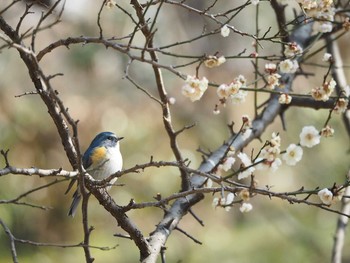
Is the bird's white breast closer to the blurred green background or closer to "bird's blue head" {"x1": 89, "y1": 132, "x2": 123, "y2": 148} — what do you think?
"bird's blue head" {"x1": 89, "y1": 132, "x2": 123, "y2": 148}

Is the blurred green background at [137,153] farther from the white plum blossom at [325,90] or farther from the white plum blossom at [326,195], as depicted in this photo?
the white plum blossom at [326,195]

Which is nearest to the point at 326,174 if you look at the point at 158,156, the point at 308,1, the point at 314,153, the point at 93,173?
the point at 314,153

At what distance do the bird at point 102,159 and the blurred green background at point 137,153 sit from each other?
1.70 metres

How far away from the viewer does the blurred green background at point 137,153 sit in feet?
18.9

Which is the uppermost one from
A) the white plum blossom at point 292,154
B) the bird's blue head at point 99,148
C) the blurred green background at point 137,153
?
the blurred green background at point 137,153

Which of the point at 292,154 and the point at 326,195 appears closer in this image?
the point at 326,195

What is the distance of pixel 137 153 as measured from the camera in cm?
645

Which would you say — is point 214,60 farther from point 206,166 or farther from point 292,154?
point 206,166

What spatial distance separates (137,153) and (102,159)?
2.81 meters

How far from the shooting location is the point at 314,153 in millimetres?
6684

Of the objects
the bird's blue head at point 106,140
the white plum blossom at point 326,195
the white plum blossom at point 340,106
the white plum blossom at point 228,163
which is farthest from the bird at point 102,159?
the white plum blossom at point 326,195

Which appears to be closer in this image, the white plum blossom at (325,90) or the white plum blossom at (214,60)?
the white plum blossom at (214,60)

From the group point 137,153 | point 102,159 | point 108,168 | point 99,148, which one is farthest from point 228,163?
point 137,153

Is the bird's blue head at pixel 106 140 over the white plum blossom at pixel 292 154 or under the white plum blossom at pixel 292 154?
over
